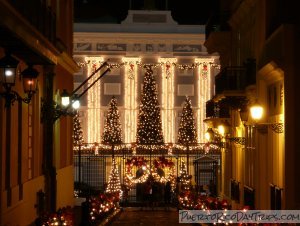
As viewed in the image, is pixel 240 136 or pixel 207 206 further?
pixel 240 136

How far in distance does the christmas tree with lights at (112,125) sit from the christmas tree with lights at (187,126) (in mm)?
4701

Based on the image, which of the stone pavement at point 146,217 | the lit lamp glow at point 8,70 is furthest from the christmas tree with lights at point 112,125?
Result: the lit lamp glow at point 8,70

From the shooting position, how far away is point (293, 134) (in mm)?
17938

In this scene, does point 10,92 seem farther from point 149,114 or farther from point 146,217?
point 149,114

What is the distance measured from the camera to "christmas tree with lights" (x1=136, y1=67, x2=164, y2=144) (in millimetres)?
65688

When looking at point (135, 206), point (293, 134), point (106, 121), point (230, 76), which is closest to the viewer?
point (293, 134)

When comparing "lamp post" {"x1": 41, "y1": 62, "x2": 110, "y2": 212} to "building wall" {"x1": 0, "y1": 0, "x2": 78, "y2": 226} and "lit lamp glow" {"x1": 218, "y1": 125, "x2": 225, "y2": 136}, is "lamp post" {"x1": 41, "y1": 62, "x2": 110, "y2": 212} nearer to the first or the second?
"building wall" {"x1": 0, "y1": 0, "x2": 78, "y2": 226}

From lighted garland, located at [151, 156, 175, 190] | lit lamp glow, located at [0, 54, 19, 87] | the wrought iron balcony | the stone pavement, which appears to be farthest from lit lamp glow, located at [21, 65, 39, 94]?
lighted garland, located at [151, 156, 175, 190]

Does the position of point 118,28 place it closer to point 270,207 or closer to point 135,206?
point 135,206

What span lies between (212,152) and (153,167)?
22.3 metres

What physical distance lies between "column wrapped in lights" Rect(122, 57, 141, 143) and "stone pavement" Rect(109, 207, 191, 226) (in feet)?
130

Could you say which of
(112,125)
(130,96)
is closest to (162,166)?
(112,125)

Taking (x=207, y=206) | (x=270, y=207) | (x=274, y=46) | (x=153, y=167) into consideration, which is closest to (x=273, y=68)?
(x=274, y=46)

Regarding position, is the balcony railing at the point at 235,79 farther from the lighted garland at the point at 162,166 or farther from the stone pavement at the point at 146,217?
the lighted garland at the point at 162,166
